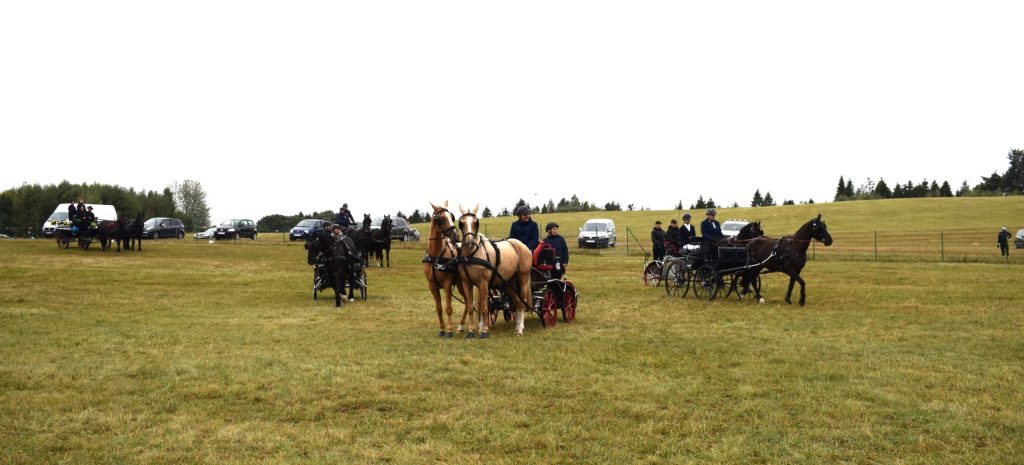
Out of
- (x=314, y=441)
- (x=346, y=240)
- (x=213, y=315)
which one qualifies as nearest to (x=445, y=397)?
(x=314, y=441)

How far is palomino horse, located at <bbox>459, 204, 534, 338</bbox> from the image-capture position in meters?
11.3

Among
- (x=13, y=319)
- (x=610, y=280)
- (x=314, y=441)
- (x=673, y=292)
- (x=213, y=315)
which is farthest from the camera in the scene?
(x=610, y=280)

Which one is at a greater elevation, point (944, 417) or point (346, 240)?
point (346, 240)

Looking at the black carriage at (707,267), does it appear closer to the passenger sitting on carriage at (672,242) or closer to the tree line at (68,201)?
the passenger sitting on carriage at (672,242)

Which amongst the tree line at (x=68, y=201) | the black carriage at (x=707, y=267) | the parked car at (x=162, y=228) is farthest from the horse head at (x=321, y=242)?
the tree line at (x=68, y=201)

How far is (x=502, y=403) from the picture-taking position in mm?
7445

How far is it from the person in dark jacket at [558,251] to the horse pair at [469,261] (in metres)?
1.37

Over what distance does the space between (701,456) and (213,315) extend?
1151 centimetres

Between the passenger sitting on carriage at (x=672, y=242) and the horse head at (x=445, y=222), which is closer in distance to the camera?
the horse head at (x=445, y=222)

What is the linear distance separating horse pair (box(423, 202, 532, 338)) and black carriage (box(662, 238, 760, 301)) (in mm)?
7017

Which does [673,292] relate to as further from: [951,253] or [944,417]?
[951,253]

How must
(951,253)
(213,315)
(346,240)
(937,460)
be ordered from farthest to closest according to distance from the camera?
(951,253) → (346,240) → (213,315) → (937,460)

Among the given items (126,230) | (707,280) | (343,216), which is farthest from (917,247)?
(126,230)

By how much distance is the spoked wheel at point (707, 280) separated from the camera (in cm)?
1759
